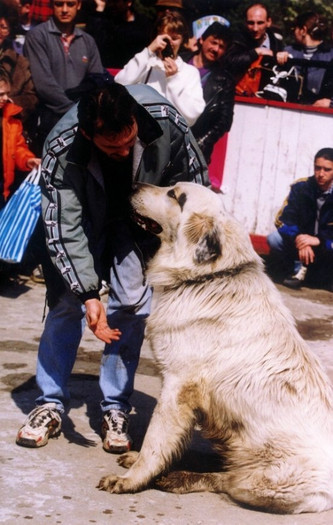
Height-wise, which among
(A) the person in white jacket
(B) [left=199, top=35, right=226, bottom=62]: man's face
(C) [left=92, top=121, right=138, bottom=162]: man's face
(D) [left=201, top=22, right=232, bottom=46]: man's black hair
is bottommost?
(C) [left=92, top=121, right=138, bottom=162]: man's face

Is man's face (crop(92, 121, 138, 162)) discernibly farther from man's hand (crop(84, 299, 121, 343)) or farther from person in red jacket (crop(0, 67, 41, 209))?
person in red jacket (crop(0, 67, 41, 209))

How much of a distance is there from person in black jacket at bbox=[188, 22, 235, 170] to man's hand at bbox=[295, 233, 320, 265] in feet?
4.30

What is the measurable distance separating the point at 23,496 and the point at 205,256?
1.33 metres

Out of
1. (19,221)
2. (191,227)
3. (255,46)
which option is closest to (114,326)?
(191,227)

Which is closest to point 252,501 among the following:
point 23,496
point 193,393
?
point 193,393

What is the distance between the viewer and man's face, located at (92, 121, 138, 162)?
3.82m

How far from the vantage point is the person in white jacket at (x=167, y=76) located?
694cm

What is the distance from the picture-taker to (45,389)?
451 centimetres

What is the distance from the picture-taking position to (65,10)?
7.41 m

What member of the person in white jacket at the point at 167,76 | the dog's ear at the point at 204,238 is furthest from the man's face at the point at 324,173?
the dog's ear at the point at 204,238

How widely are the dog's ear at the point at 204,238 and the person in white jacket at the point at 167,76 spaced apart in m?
3.03

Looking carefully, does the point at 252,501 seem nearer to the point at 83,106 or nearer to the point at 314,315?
the point at 83,106

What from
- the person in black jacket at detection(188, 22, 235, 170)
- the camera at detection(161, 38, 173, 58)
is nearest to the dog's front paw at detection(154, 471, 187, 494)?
the camera at detection(161, 38, 173, 58)

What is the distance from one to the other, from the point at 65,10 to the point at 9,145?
1266mm
